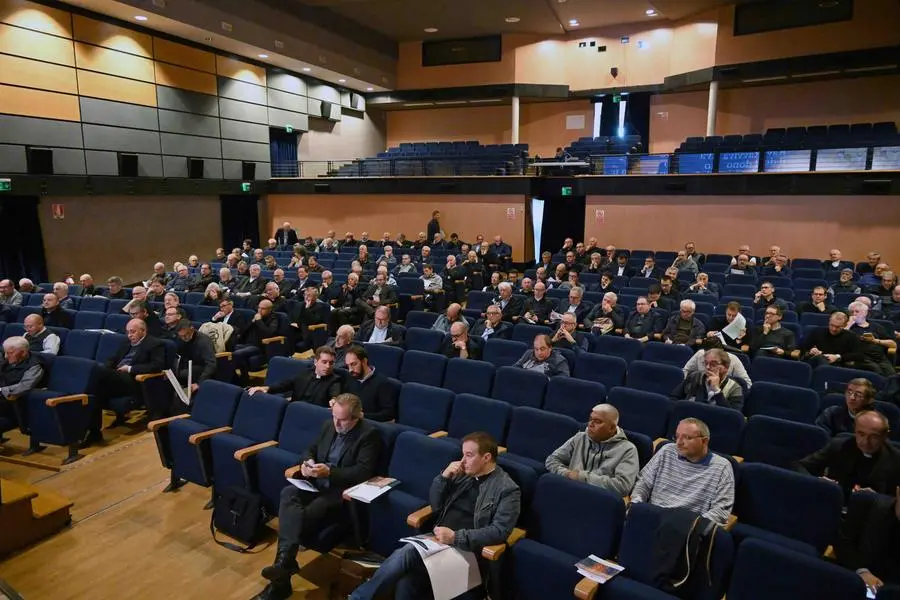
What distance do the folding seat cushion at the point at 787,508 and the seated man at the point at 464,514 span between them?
110 centimetres

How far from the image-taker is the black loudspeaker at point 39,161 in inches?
412

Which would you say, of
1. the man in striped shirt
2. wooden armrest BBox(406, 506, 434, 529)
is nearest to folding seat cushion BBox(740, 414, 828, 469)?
the man in striped shirt

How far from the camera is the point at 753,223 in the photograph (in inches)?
462

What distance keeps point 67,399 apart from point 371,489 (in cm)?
312

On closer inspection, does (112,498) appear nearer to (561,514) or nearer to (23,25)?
(561,514)

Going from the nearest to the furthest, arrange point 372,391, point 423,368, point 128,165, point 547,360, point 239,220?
point 372,391
point 547,360
point 423,368
point 128,165
point 239,220

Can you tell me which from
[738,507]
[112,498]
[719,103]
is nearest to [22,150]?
[112,498]

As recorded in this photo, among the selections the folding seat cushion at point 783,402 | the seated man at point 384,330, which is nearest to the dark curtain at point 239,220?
the seated man at point 384,330

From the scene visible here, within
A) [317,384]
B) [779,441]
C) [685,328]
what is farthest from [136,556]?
[685,328]

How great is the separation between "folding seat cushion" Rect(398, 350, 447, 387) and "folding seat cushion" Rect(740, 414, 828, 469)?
2.40 metres

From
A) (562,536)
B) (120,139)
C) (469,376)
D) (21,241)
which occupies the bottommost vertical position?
(562,536)

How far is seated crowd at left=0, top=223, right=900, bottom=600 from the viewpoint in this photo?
2916mm

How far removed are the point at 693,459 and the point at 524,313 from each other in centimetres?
433

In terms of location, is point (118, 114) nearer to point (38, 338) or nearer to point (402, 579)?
point (38, 338)
